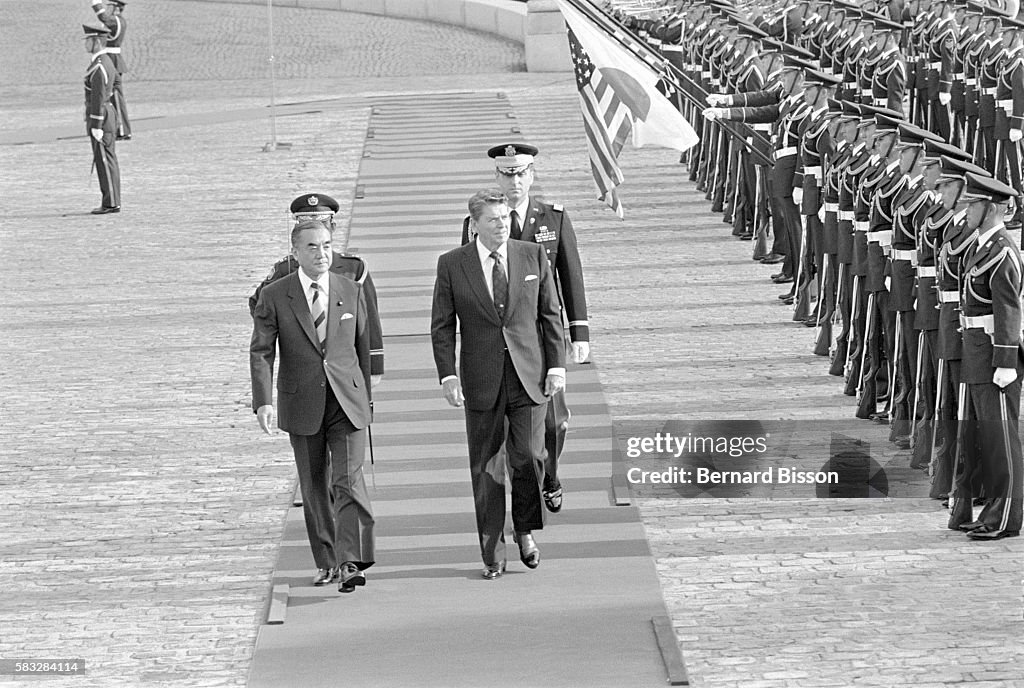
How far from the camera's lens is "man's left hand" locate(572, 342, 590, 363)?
1010 centimetres

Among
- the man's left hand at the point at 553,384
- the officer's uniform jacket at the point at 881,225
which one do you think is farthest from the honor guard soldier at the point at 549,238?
the officer's uniform jacket at the point at 881,225

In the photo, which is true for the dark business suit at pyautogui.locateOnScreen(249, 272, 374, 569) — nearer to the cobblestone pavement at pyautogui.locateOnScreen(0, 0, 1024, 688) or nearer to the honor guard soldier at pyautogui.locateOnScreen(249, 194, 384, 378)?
the honor guard soldier at pyautogui.locateOnScreen(249, 194, 384, 378)

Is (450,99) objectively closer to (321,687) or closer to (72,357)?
(72,357)

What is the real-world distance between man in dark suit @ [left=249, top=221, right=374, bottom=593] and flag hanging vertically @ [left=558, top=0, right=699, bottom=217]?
4638mm

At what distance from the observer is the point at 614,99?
13.5 metres

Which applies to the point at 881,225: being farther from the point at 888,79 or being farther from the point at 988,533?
the point at 888,79

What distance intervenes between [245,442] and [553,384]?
134 inches

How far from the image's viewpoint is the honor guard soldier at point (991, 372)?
9836 millimetres

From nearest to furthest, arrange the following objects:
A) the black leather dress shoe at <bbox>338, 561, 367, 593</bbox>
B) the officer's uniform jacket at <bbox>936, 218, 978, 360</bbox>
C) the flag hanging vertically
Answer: the black leather dress shoe at <bbox>338, 561, 367, 593</bbox>, the officer's uniform jacket at <bbox>936, 218, 978, 360</bbox>, the flag hanging vertically

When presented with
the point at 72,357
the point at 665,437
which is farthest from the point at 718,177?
the point at 665,437

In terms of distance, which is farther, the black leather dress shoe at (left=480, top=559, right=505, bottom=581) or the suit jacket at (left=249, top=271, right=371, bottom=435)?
the black leather dress shoe at (left=480, top=559, right=505, bottom=581)

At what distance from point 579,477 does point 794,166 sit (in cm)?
538

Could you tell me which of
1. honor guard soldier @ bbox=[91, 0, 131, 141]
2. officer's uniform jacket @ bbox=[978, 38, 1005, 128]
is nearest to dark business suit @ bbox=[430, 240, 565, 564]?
officer's uniform jacket @ bbox=[978, 38, 1005, 128]

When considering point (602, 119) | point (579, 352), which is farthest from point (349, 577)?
point (602, 119)
